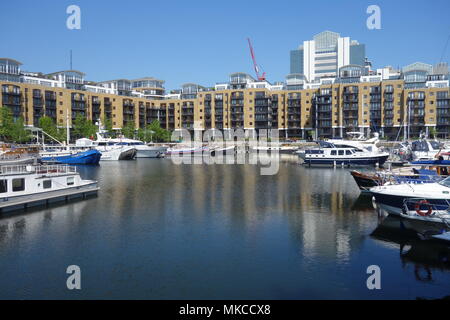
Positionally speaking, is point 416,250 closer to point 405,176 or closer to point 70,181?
point 405,176

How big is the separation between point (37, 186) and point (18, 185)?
1.49 meters

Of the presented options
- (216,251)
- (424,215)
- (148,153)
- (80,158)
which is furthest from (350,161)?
(216,251)

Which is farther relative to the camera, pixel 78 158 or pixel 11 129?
pixel 11 129

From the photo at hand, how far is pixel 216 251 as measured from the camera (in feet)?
63.3

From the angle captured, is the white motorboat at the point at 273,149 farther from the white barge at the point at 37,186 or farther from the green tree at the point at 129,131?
the white barge at the point at 37,186

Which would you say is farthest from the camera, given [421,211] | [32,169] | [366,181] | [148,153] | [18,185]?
[148,153]

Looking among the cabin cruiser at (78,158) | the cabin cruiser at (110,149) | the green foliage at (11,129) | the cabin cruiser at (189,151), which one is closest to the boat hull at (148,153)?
the cabin cruiser at (189,151)

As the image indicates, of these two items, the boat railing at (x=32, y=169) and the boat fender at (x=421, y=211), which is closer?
the boat fender at (x=421, y=211)

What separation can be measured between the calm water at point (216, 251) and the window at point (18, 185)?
2.38 metres

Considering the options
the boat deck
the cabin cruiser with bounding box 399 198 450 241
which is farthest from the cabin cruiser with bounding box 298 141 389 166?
the cabin cruiser with bounding box 399 198 450 241

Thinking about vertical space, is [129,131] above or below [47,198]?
above

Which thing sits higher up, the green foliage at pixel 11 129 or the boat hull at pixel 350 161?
the green foliage at pixel 11 129

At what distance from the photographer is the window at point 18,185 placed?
28.2 meters
